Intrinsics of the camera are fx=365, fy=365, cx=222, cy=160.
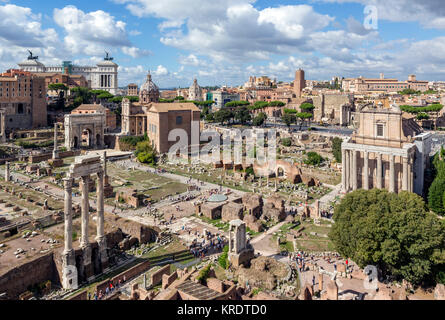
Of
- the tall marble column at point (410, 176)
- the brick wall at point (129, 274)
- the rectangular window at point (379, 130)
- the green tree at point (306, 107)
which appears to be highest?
the green tree at point (306, 107)

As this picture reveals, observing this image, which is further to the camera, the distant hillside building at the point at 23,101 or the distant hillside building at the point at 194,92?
the distant hillside building at the point at 194,92

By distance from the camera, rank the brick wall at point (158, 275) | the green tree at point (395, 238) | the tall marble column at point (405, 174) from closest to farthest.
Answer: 1. the green tree at point (395, 238)
2. the brick wall at point (158, 275)
3. the tall marble column at point (405, 174)

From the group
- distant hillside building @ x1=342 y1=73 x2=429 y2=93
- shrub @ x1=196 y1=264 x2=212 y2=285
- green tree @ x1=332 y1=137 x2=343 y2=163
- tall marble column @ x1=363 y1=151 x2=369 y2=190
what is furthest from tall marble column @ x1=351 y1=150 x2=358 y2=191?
distant hillside building @ x1=342 y1=73 x2=429 y2=93

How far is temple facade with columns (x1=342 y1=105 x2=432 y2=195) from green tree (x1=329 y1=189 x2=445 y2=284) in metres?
11.3

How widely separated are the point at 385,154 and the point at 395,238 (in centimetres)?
1524

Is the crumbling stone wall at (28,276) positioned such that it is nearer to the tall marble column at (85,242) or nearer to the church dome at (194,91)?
the tall marble column at (85,242)

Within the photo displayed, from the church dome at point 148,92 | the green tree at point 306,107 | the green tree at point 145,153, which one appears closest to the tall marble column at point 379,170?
the green tree at point 145,153

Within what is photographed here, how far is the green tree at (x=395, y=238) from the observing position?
19781 millimetres

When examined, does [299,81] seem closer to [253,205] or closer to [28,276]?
[253,205]

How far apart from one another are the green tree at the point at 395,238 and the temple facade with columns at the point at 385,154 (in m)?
11.3

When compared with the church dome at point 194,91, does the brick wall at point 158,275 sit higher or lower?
lower

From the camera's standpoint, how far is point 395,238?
20.7 meters

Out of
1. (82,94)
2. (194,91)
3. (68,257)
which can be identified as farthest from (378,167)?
(194,91)
